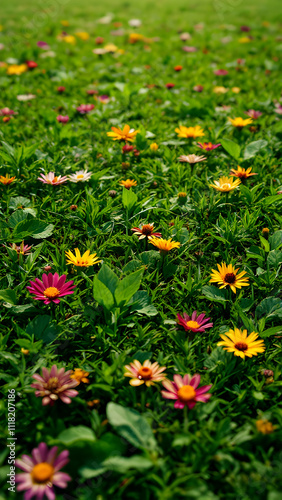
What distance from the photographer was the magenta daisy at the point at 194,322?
1.44m

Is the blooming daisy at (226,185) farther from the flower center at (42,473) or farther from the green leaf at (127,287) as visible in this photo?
the flower center at (42,473)

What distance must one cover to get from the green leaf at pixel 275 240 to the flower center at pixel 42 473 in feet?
4.47

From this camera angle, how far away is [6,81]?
380cm

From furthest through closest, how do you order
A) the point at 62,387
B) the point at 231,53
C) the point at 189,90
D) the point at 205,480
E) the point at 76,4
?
the point at 76,4 < the point at 231,53 < the point at 189,90 < the point at 62,387 < the point at 205,480

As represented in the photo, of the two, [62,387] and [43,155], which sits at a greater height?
[43,155]

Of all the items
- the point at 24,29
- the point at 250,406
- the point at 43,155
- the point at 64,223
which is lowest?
the point at 250,406

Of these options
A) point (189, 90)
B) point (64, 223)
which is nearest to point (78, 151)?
point (64, 223)

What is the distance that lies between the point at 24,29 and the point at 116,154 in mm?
4198

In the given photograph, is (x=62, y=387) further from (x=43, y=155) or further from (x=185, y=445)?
(x=43, y=155)

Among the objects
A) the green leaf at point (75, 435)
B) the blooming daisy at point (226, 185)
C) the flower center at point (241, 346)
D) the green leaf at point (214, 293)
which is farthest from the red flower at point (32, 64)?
the green leaf at point (75, 435)

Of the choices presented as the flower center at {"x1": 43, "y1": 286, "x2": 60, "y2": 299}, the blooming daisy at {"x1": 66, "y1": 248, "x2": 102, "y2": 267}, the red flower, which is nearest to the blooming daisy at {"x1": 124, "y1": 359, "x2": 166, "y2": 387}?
the flower center at {"x1": 43, "y1": 286, "x2": 60, "y2": 299}

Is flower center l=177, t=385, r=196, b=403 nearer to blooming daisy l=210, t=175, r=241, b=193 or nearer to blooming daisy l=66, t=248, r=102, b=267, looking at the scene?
blooming daisy l=66, t=248, r=102, b=267

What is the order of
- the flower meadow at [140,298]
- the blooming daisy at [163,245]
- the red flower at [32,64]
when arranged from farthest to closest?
the red flower at [32,64]
the blooming daisy at [163,245]
the flower meadow at [140,298]

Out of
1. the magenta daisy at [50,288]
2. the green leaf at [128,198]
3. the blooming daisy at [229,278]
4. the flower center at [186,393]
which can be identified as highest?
the green leaf at [128,198]
